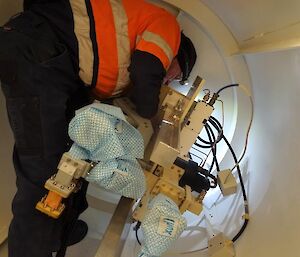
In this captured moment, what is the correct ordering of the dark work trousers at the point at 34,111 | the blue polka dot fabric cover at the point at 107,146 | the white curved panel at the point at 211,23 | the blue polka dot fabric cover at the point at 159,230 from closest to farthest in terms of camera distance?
the blue polka dot fabric cover at the point at 107,146
the blue polka dot fabric cover at the point at 159,230
the dark work trousers at the point at 34,111
the white curved panel at the point at 211,23

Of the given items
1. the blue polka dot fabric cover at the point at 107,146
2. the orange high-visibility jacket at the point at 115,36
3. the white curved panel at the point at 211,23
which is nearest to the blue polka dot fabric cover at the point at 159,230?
the blue polka dot fabric cover at the point at 107,146

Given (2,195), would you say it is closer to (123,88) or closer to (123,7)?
(123,88)

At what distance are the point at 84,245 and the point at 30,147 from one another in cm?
73

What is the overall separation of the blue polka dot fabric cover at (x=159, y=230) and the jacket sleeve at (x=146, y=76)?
0.41 metres

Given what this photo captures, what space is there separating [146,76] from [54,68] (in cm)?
32

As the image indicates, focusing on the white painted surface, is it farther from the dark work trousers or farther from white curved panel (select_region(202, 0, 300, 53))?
the dark work trousers

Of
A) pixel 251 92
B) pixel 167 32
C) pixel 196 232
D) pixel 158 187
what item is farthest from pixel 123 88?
pixel 196 232

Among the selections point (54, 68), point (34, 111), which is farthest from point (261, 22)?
point (34, 111)

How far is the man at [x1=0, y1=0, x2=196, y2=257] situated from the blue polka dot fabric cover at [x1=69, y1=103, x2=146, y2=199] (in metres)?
0.27

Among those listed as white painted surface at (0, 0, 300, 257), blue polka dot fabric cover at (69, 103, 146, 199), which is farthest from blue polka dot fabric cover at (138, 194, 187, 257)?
white painted surface at (0, 0, 300, 257)

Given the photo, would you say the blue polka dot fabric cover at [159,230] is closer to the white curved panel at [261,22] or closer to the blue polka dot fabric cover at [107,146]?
the blue polka dot fabric cover at [107,146]

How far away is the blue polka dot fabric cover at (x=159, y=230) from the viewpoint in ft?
3.46

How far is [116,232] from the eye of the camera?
3.97 ft

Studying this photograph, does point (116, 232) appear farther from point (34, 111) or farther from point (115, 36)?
point (115, 36)
